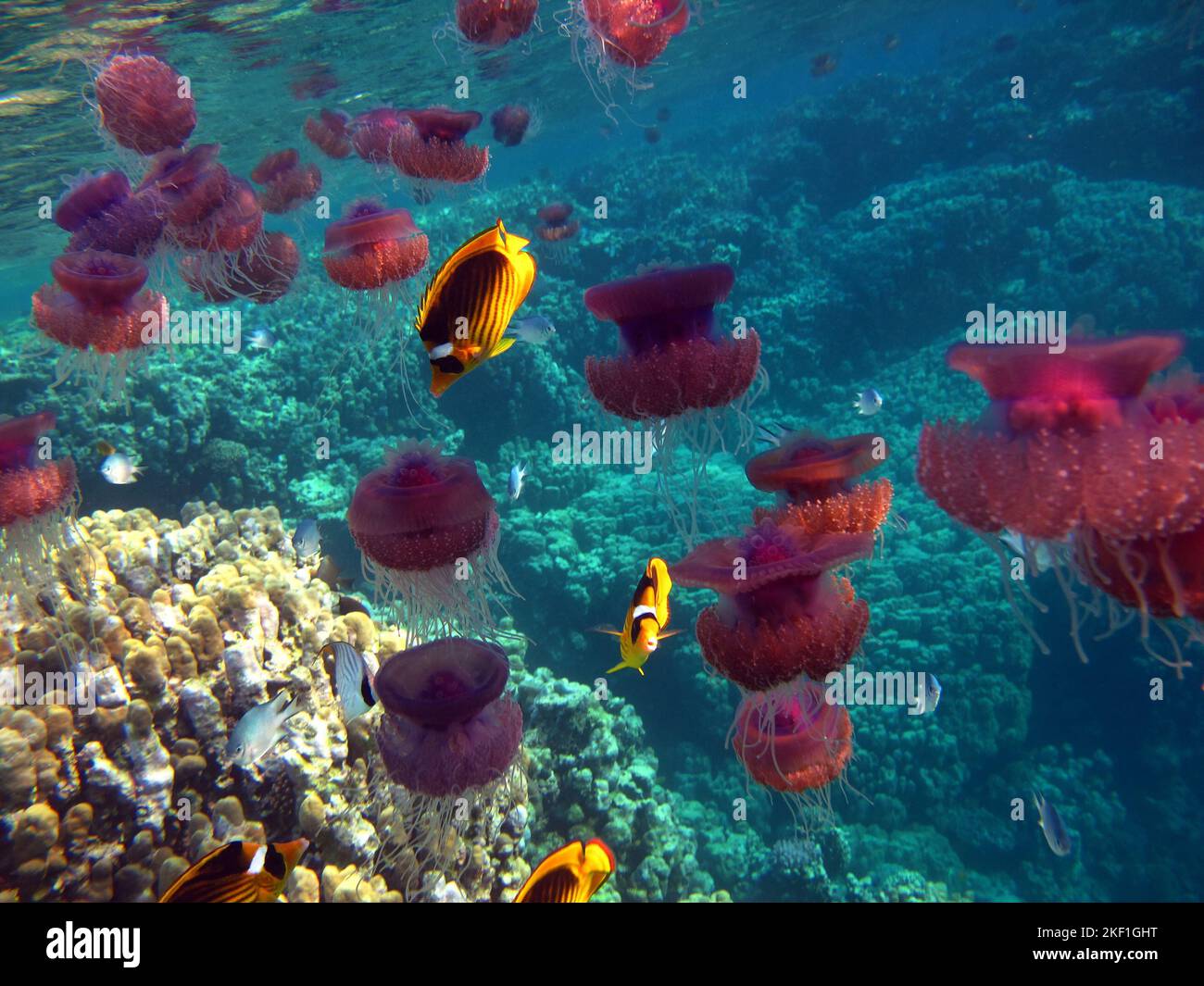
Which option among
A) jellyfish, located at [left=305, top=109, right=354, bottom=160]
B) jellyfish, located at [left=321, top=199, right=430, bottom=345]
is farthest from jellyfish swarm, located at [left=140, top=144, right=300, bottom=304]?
jellyfish, located at [left=305, top=109, right=354, bottom=160]

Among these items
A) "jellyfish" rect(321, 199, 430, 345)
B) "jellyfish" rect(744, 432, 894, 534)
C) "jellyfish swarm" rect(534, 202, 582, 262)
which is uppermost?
"jellyfish swarm" rect(534, 202, 582, 262)

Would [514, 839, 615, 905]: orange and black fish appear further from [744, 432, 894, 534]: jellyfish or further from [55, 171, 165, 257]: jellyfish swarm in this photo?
[55, 171, 165, 257]: jellyfish swarm

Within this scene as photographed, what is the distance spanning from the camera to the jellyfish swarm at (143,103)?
4504 millimetres

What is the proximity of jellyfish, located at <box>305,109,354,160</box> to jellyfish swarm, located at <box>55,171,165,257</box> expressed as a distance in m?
4.62

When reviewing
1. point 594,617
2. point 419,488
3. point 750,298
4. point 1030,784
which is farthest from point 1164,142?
point 419,488

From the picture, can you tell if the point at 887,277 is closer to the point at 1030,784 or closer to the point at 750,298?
the point at 750,298

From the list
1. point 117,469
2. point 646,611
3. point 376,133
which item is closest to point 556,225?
point 376,133

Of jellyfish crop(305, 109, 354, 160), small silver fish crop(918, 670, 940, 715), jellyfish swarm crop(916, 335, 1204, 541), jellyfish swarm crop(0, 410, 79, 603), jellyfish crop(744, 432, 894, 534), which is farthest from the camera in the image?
jellyfish crop(305, 109, 354, 160)

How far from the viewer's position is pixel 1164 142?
16828mm

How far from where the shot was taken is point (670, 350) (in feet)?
11.1

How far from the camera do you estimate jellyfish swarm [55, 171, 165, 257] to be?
4328 millimetres

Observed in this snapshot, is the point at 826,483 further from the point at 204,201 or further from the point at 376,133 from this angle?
Result: the point at 376,133

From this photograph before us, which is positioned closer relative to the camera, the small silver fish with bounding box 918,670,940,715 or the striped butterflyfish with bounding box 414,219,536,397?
the striped butterflyfish with bounding box 414,219,536,397
